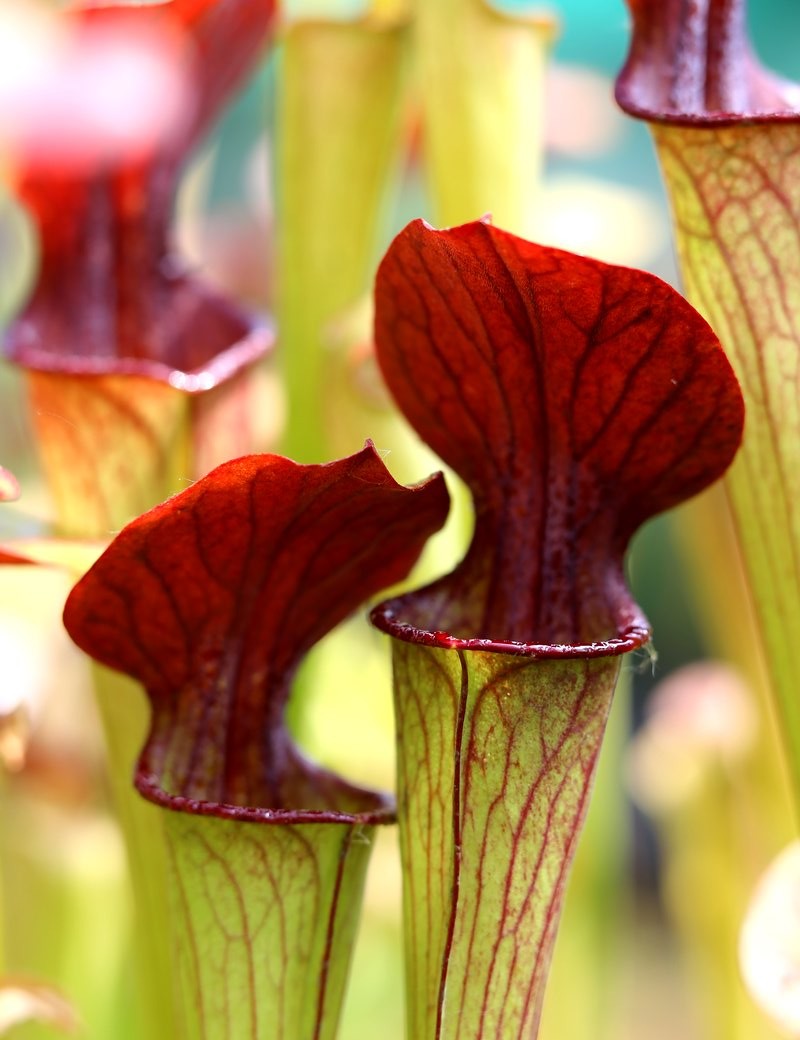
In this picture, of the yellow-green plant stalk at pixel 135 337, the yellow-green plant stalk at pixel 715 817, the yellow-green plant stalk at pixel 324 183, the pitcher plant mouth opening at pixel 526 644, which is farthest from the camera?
the yellow-green plant stalk at pixel 715 817

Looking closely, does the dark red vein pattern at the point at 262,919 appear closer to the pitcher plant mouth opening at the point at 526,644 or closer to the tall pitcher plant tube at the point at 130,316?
the pitcher plant mouth opening at the point at 526,644

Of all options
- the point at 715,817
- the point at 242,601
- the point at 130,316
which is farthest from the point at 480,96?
the point at 715,817

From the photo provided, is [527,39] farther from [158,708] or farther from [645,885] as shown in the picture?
[645,885]

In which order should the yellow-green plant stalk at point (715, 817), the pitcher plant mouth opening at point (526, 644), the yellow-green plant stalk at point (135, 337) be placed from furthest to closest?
the yellow-green plant stalk at point (715, 817) < the yellow-green plant stalk at point (135, 337) < the pitcher plant mouth opening at point (526, 644)

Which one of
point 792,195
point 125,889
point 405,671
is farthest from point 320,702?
point 792,195

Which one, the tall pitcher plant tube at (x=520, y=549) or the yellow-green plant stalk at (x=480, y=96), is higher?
the yellow-green plant stalk at (x=480, y=96)

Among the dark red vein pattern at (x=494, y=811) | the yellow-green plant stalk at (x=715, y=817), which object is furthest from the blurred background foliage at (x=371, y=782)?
the dark red vein pattern at (x=494, y=811)

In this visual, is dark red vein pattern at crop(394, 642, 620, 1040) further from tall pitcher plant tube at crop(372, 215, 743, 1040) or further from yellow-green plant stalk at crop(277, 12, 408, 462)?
yellow-green plant stalk at crop(277, 12, 408, 462)

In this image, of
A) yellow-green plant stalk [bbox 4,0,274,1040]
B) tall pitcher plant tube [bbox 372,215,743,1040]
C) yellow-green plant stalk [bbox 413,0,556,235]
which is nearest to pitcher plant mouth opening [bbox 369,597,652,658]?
tall pitcher plant tube [bbox 372,215,743,1040]

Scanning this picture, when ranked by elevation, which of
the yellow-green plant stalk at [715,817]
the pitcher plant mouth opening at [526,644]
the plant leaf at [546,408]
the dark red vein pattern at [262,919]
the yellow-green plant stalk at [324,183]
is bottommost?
the yellow-green plant stalk at [715,817]
